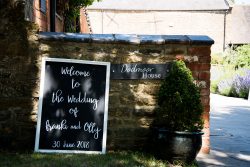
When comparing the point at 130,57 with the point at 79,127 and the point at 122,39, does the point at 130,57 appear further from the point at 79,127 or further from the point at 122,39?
the point at 79,127

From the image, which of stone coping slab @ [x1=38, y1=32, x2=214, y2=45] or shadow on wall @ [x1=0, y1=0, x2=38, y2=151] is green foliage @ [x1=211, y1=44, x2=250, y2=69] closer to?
stone coping slab @ [x1=38, y1=32, x2=214, y2=45]

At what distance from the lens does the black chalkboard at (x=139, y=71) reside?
191 inches

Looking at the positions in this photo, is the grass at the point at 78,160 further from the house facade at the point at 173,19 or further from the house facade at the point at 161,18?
the house facade at the point at 161,18

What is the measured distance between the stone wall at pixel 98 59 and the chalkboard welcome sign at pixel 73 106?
0.44 feet

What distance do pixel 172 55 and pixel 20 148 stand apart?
7.29 feet

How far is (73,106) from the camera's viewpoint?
15.5 ft

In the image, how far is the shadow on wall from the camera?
15.3ft

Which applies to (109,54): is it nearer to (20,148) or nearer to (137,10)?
(20,148)

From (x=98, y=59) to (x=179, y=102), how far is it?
1172mm

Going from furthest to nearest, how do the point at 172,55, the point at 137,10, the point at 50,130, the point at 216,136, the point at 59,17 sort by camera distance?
the point at 137,10, the point at 59,17, the point at 216,136, the point at 172,55, the point at 50,130

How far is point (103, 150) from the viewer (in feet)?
15.3

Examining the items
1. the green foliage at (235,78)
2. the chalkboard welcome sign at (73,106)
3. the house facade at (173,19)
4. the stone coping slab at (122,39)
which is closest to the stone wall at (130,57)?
the stone coping slab at (122,39)

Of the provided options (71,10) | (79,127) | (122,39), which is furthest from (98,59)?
(71,10)

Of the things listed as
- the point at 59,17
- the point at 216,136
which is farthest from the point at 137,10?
the point at 216,136
